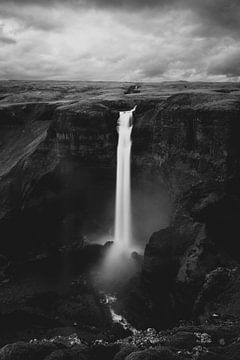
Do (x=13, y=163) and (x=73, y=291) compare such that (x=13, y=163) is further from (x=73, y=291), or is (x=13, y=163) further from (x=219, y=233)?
(x=219, y=233)

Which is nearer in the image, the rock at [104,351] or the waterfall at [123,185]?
the rock at [104,351]

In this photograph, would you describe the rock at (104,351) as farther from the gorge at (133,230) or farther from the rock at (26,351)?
the rock at (26,351)

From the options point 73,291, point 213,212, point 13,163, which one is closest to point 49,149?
point 13,163

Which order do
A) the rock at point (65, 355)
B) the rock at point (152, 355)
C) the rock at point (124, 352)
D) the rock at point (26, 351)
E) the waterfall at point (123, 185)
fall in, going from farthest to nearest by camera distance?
the waterfall at point (123, 185)
the rock at point (124, 352)
the rock at point (26, 351)
the rock at point (65, 355)
the rock at point (152, 355)

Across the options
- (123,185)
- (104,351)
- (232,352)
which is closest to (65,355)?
(104,351)

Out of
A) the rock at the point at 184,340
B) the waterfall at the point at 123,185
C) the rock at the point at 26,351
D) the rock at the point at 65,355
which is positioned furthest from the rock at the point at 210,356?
the waterfall at the point at 123,185

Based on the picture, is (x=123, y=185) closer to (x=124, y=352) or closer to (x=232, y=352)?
(x=124, y=352)
